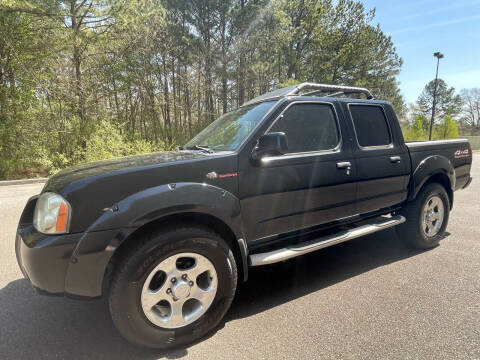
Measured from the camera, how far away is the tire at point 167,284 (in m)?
1.89

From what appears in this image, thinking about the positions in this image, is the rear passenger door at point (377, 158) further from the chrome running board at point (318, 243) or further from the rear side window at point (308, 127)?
the rear side window at point (308, 127)

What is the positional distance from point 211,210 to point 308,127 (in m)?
1.39

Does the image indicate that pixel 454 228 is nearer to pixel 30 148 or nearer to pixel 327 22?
pixel 30 148

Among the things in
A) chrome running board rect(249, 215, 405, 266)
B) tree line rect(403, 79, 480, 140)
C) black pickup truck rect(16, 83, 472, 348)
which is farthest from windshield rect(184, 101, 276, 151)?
tree line rect(403, 79, 480, 140)

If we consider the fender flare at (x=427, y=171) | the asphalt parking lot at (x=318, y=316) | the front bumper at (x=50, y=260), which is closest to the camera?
the front bumper at (x=50, y=260)

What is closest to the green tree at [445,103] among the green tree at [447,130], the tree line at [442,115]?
the tree line at [442,115]

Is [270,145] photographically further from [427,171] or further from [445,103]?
[445,103]

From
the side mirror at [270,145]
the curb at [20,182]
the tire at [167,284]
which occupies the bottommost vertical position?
the curb at [20,182]

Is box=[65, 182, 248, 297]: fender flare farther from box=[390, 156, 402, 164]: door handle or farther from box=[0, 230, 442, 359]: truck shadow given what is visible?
box=[390, 156, 402, 164]: door handle

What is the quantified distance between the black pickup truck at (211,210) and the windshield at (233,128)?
0.02 metres

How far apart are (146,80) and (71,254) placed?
1673 centimetres

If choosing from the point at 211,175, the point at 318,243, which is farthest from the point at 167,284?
the point at 318,243

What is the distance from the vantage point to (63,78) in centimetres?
1251

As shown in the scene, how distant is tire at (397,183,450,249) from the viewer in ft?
11.7
